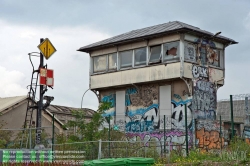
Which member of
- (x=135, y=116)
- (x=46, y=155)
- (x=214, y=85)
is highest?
(x=214, y=85)

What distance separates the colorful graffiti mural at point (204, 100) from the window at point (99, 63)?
26.2 feet

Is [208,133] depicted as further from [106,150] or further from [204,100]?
[106,150]

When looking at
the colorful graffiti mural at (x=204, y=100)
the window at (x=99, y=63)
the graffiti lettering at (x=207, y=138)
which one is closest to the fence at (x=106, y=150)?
the graffiti lettering at (x=207, y=138)

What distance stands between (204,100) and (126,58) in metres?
6.68

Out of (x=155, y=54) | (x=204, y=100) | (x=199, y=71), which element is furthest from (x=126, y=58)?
(x=204, y=100)

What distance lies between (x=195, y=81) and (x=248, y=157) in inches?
597

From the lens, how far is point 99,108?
25922mm

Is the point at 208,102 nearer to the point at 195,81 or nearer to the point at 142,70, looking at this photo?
the point at 195,81

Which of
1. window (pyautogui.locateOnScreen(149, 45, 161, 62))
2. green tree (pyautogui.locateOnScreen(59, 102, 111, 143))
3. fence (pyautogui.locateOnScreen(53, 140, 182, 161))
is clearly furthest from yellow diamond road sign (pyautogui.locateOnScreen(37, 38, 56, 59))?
window (pyautogui.locateOnScreen(149, 45, 161, 62))

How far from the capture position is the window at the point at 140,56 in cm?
3321

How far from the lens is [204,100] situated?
3212cm

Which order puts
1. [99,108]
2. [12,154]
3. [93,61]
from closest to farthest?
[12,154]
[99,108]
[93,61]

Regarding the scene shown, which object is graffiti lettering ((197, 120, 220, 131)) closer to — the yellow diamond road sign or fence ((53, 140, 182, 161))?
fence ((53, 140, 182, 161))

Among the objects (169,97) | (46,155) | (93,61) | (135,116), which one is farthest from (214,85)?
(46,155)
